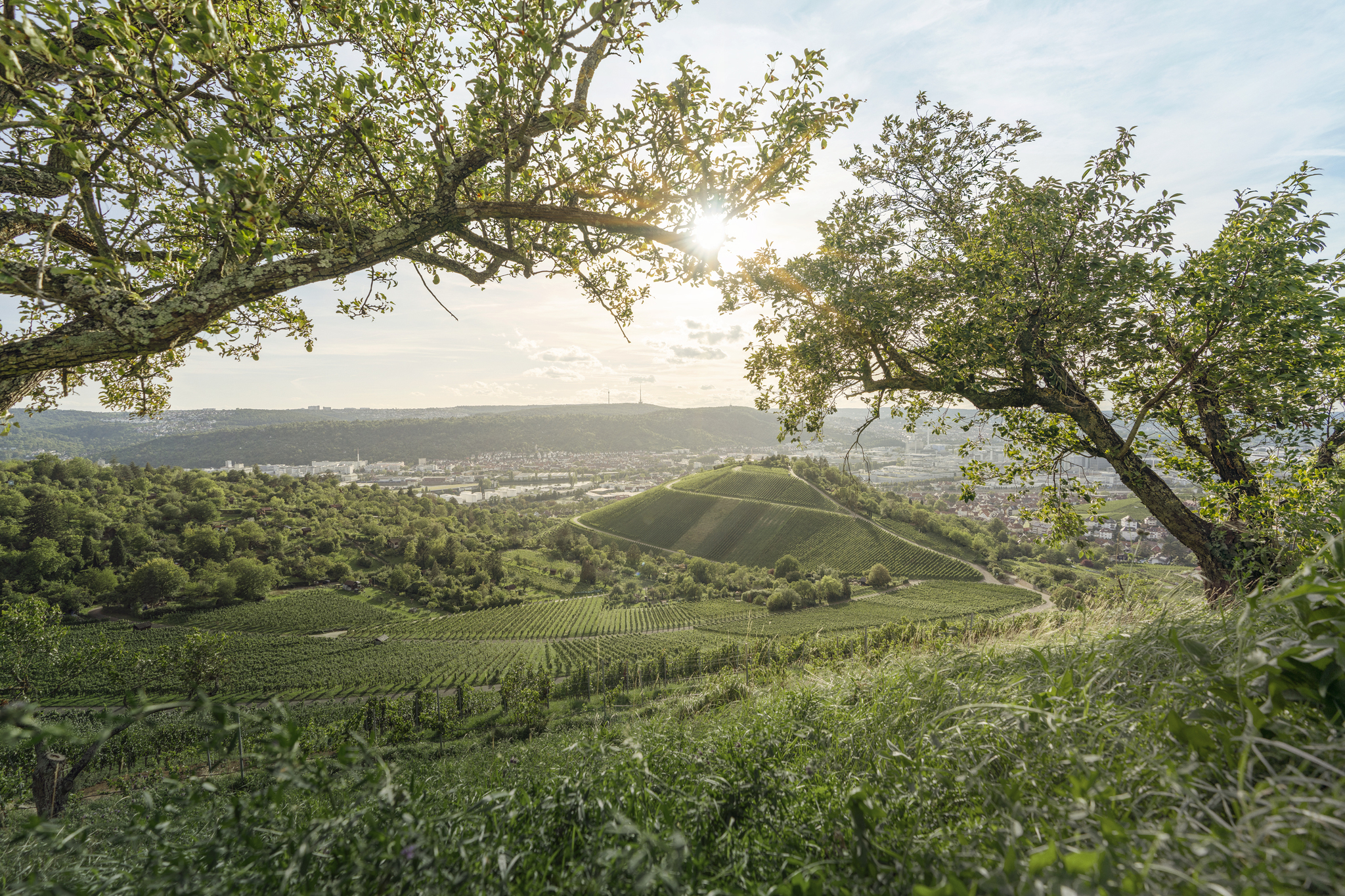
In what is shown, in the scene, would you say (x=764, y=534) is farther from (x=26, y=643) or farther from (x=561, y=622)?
(x=26, y=643)

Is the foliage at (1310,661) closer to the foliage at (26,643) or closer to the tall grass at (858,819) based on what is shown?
the tall grass at (858,819)

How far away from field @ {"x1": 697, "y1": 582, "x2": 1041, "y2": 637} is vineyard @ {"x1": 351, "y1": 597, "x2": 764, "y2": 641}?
668cm

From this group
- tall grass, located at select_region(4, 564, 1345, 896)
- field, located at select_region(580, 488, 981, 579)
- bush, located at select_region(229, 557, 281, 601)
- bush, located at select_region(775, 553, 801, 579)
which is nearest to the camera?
tall grass, located at select_region(4, 564, 1345, 896)

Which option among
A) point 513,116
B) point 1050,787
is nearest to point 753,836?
point 1050,787

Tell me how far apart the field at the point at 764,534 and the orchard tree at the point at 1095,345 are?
3312 inches

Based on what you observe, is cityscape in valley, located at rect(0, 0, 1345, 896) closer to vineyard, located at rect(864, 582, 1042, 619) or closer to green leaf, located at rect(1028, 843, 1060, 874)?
green leaf, located at rect(1028, 843, 1060, 874)

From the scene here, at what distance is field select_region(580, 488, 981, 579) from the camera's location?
85.6 meters

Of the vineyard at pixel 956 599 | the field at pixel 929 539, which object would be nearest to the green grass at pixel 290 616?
the vineyard at pixel 956 599

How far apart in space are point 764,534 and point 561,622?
149ft

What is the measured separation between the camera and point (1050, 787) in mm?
1703

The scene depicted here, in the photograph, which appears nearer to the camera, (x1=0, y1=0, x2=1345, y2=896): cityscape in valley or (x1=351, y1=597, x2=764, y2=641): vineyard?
(x1=0, y1=0, x2=1345, y2=896): cityscape in valley

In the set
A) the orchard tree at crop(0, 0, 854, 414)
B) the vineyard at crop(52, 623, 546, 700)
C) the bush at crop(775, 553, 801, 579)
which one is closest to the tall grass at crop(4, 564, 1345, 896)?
the orchard tree at crop(0, 0, 854, 414)

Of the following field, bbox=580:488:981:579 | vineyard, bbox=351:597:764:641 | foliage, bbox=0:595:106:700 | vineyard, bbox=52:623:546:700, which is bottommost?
vineyard, bbox=351:597:764:641

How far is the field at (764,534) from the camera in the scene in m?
85.6
